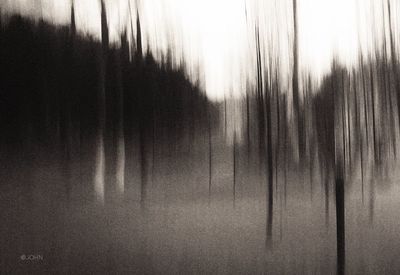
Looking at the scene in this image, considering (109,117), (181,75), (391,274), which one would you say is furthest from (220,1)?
(391,274)

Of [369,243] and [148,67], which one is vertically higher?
[148,67]

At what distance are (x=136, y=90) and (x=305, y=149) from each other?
28 centimetres

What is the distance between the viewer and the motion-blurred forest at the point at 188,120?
0.65 meters

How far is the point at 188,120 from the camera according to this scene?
659 mm

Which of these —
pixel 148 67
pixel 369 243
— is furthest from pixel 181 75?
pixel 369 243

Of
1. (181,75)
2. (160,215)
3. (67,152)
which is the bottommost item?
(160,215)

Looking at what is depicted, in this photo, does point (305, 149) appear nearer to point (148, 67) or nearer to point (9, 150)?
point (148, 67)

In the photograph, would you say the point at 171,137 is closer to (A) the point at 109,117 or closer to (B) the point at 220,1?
(A) the point at 109,117

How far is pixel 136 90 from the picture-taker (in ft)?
2.15

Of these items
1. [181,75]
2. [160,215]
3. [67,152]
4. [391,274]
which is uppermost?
[181,75]

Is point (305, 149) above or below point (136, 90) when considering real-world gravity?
below

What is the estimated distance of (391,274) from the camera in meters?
0.67

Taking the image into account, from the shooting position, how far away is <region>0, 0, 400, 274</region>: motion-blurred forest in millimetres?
646

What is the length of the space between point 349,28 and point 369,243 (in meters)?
0.35
